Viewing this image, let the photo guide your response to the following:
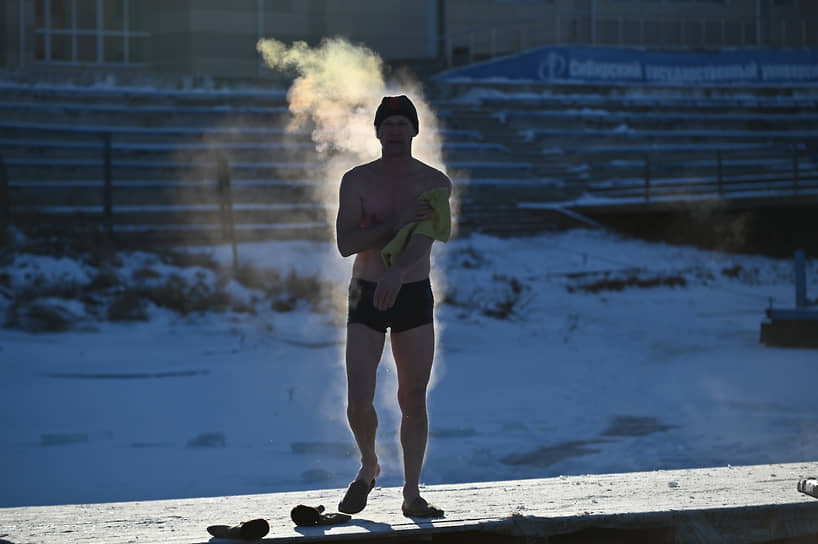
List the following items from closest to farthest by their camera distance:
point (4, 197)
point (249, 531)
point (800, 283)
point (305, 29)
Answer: point (249, 531) → point (800, 283) → point (4, 197) → point (305, 29)

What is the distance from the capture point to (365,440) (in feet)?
16.3

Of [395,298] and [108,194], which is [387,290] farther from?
[108,194]

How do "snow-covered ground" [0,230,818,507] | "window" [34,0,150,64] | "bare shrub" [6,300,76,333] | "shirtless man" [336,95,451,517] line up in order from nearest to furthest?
"shirtless man" [336,95,451,517] < "snow-covered ground" [0,230,818,507] < "bare shrub" [6,300,76,333] < "window" [34,0,150,64]

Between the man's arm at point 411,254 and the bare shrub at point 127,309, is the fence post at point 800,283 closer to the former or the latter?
the bare shrub at point 127,309

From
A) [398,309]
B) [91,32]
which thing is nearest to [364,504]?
[398,309]

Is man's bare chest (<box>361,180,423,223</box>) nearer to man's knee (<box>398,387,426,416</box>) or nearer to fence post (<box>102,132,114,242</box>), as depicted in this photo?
man's knee (<box>398,387,426,416</box>)

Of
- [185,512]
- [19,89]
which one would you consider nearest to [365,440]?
[185,512]

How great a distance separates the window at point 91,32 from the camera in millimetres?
27812

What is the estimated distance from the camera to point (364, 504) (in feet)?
16.3

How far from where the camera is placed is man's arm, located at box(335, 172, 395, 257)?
4844 mm

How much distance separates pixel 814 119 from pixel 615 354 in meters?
17.3

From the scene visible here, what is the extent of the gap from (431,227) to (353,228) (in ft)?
1.10

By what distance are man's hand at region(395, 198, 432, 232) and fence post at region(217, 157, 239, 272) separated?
489 inches

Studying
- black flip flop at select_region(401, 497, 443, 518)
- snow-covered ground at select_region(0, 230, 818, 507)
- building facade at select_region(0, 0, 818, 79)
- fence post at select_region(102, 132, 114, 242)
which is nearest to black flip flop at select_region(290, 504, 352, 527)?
black flip flop at select_region(401, 497, 443, 518)
